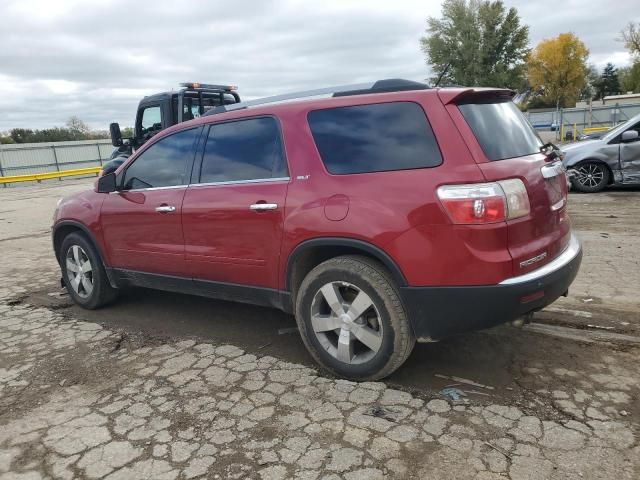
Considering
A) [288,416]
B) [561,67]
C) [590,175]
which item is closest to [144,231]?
[288,416]

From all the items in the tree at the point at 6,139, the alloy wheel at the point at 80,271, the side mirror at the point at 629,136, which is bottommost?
the alloy wheel at the point at 80,271

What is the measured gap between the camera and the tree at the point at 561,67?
70.0m

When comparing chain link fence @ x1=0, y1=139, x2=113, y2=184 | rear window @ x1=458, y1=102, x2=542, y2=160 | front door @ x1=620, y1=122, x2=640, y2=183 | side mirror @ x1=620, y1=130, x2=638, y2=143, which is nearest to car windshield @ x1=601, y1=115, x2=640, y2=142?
front door @ x1=620, y1=122, x2=640, y2=183

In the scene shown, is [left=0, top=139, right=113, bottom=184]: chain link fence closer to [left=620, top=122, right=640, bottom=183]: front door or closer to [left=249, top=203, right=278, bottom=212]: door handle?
[left=620, top=122, right=640, bottom=183]: front door

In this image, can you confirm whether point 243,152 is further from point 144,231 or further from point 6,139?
point 6,139

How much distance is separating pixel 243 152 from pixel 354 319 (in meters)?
1.46

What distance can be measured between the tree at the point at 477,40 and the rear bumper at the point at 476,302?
2134 inches

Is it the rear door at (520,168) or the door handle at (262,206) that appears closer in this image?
the rear door at (520,168)

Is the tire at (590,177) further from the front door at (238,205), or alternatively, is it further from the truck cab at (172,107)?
the front door at (238,205)

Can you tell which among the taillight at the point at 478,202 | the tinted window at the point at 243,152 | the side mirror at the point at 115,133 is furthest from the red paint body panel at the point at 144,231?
the side mirror at the point at 115,133

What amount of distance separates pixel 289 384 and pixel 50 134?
53289 mm

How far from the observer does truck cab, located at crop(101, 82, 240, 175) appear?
9984 mm

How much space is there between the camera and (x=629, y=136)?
9359mm

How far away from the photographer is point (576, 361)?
3451mm
